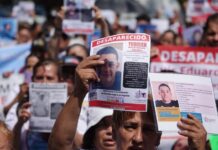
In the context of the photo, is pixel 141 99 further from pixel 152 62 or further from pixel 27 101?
pixel 152 62

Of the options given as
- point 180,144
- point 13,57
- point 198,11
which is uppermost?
point 198,11

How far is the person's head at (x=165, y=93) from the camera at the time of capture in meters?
3.95

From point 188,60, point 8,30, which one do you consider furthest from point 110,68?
point 8,30

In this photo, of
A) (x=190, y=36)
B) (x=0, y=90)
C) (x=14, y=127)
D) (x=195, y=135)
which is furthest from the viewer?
(x=190, y=36)

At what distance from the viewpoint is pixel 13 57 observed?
430 inches

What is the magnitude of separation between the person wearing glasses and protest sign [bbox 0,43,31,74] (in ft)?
22.1

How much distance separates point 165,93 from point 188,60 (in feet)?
11.9

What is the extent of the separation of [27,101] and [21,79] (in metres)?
2.47

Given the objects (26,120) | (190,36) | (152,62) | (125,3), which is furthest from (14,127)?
(125,3)

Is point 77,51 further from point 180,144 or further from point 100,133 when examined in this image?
point 180,144

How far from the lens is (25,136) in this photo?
22.0ft

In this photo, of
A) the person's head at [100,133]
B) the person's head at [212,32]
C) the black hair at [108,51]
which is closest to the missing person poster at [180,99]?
the black hair at [108,51]

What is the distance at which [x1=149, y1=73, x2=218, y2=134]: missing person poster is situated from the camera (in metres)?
3.94

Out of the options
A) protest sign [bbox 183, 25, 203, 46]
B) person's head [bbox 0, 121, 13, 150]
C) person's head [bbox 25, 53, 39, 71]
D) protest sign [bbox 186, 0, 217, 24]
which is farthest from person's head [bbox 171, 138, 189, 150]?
protest sign [bbox 186, 0, 217, 24]
